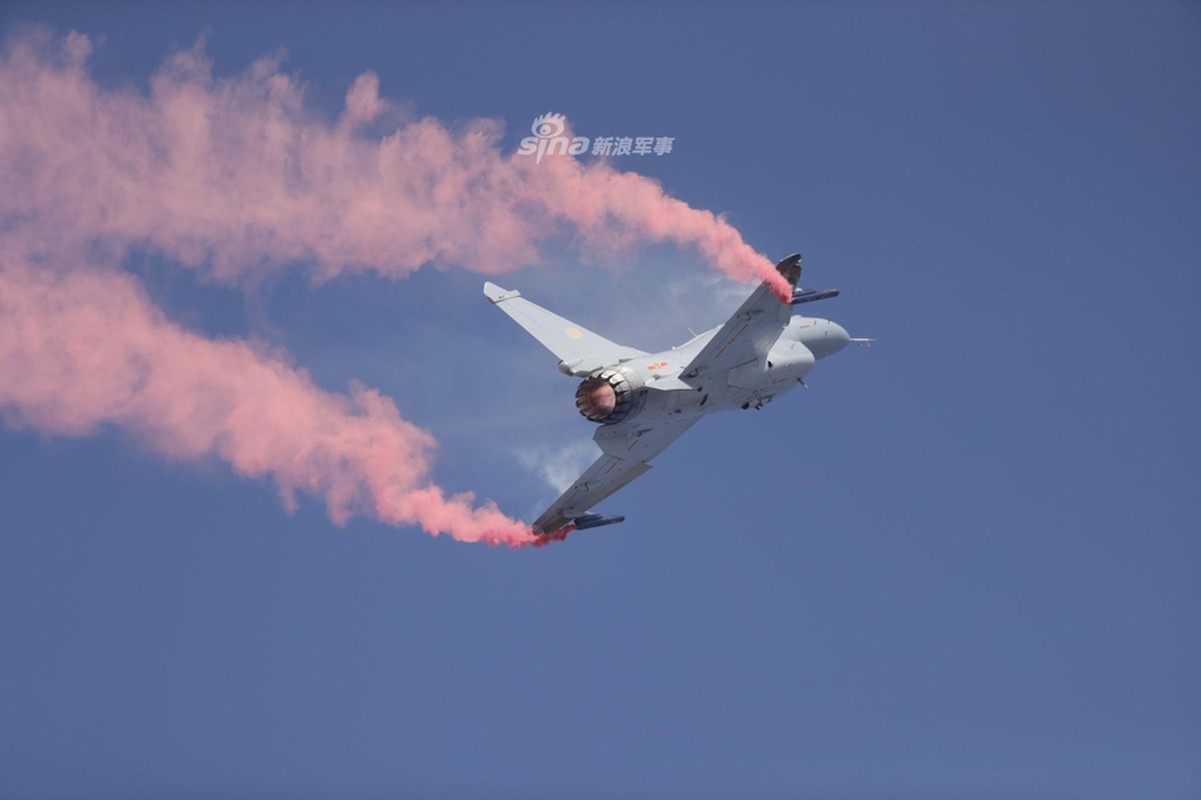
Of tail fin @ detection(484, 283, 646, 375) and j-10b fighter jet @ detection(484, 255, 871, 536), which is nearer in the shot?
j-10b fighter jet @ detection(484, 255, 871, 536)

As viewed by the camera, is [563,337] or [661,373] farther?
[563,337]

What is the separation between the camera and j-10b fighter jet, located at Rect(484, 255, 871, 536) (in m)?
41.3

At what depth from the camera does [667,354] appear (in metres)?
42.7

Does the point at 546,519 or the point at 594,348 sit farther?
the point at 546,519

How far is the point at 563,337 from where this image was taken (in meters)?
44.7

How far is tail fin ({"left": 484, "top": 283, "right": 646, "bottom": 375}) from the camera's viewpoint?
1665 inches

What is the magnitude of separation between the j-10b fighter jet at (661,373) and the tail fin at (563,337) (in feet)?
0.08

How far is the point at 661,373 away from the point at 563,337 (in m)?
3.84

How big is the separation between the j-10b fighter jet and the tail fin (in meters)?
0.02

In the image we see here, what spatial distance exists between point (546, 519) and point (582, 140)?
9.96m

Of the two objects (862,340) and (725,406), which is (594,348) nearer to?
(725,406)

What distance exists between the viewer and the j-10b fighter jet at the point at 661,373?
136ft

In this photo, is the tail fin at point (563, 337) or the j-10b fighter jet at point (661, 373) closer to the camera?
the j-10b fighter jet at point (661, 373)

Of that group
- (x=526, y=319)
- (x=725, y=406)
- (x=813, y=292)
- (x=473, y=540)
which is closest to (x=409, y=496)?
(x=473, y=540)
